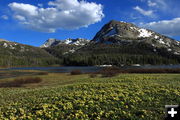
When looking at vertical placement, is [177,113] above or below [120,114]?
above

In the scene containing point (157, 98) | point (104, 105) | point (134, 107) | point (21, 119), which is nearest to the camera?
point (21, 119)

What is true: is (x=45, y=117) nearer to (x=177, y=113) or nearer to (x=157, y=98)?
(x=177, y=113)

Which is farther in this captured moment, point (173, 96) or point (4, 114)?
point (173, 96)

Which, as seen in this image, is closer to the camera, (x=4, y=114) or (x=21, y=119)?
(x=21, y=119)

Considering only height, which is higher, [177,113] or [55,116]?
[177,113]

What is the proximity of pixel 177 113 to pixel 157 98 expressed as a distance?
27.5 ft

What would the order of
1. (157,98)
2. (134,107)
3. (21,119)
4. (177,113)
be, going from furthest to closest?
(157,98), (134,107), (21,119), (177,113)

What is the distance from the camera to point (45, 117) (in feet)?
42.9

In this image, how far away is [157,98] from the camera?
1673cm

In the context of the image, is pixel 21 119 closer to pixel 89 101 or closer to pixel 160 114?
pixel 89 101

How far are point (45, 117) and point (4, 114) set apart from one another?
4649 millimetres

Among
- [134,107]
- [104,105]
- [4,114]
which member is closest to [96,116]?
[104,105]

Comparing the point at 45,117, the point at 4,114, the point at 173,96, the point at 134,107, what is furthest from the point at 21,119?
the point at 173,96

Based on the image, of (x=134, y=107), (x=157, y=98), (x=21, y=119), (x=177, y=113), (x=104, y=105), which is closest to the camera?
(x=177, y=113)
